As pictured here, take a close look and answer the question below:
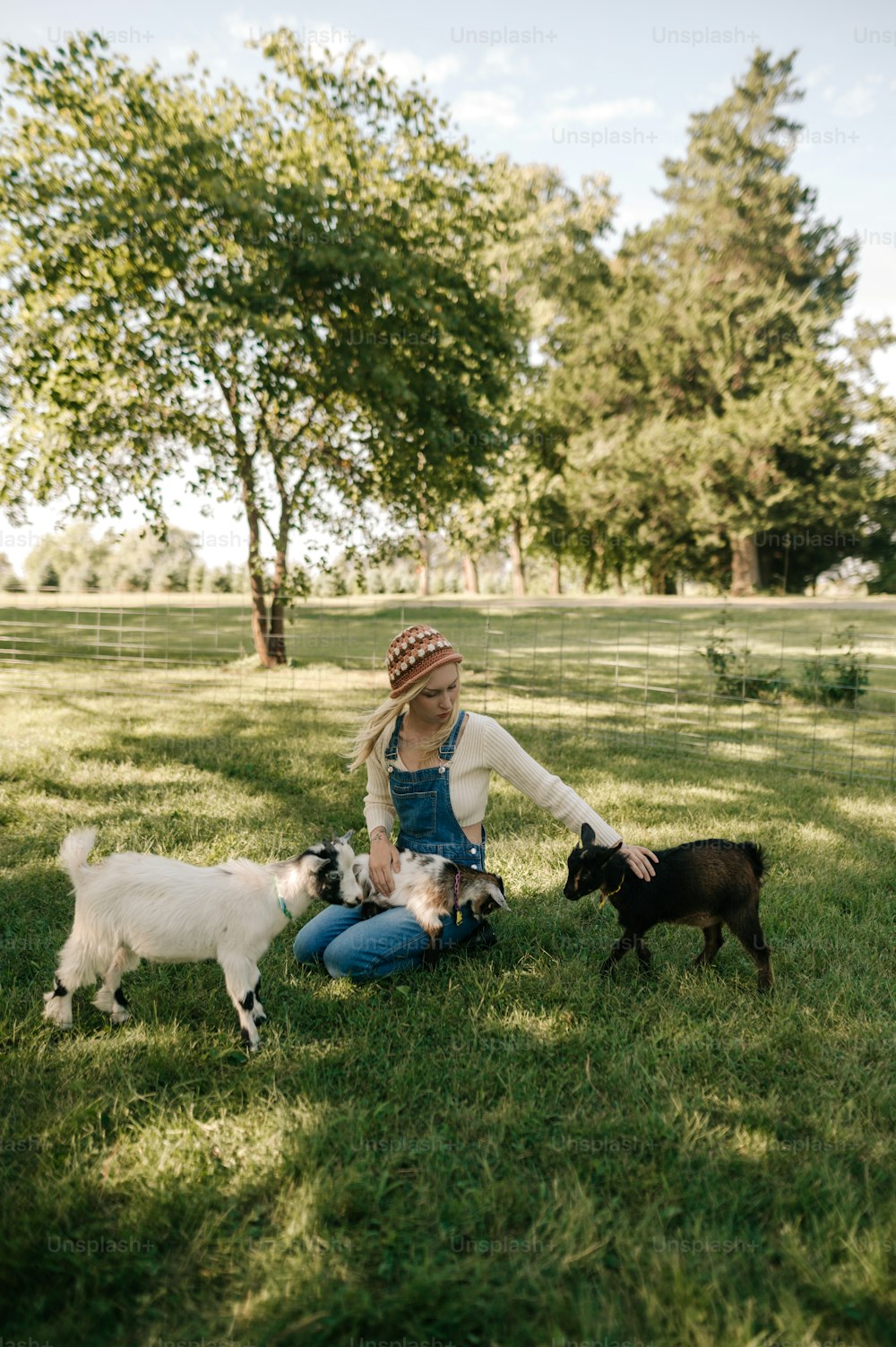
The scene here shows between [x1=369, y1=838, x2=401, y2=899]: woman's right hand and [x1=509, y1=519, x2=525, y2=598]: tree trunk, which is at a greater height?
[x1=509, y1=519, x2=525, y2=598]: tree trunk

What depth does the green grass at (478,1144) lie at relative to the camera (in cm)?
205

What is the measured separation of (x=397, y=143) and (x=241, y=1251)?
14.5 m

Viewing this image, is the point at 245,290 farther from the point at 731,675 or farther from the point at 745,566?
the point at 745,566

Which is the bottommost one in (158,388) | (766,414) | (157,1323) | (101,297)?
(157,1323)

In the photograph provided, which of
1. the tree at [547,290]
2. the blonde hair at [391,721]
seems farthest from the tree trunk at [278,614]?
the tree at [547,290]

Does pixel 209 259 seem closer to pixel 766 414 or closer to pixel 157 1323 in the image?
pixel 157 1323

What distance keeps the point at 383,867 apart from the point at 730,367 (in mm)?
31141

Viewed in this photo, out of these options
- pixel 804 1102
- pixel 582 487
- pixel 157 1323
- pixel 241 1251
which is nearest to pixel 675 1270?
pixel 804 1102

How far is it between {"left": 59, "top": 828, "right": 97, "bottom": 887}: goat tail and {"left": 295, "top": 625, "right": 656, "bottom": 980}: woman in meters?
1.18

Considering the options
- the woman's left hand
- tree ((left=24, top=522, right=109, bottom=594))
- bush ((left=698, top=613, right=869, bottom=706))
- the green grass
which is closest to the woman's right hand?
the green grass

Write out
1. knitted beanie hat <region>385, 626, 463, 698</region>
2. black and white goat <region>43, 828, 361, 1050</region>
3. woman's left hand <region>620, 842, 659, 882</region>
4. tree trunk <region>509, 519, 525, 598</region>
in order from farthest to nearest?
tree trunk <region>509, 519, 525, 598</region> < knitted beanie hat <region>385, 626, 463, 698</region> < woman's left hand <region>620, 842, 659, 882</region> < black and white goat <region>43, 828, 361, 1050</region>

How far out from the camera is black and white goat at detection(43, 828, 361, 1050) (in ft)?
10.0

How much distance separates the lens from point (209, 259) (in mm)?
11266

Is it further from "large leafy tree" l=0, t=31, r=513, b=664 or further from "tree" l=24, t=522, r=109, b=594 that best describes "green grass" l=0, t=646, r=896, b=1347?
"tree" l=24, t=522, r=109, b=594
